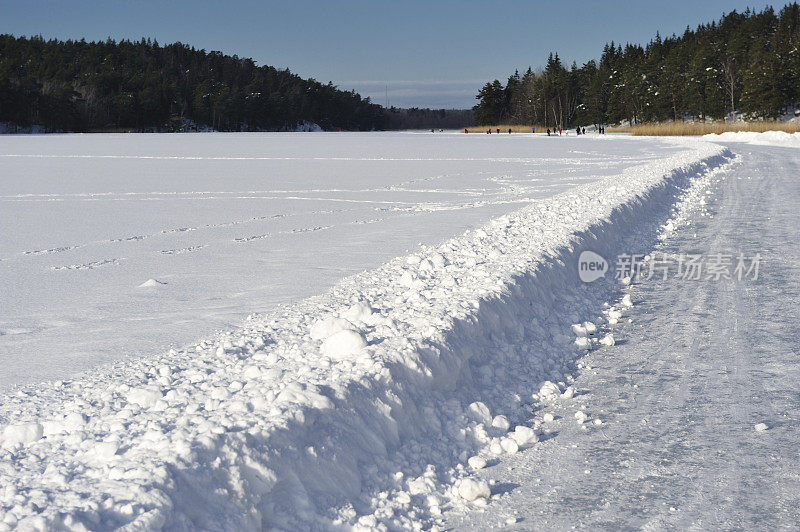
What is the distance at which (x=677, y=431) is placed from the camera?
4227 mm

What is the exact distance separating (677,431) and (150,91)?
445 ft

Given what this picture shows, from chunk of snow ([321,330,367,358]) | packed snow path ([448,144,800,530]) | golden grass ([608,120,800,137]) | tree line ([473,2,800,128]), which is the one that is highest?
tree line ([473,2,800,128])

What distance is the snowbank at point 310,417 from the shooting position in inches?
121

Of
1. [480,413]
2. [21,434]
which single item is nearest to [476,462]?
[480,413]

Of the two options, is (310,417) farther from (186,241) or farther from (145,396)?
(186,241)

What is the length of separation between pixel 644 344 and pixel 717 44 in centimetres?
12461

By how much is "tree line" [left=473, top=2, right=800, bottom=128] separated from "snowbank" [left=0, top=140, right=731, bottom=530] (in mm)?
91259

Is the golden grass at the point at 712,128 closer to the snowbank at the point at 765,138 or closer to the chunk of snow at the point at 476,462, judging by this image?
the snowbank at the point at 765,138

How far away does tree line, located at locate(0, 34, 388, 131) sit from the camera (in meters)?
108

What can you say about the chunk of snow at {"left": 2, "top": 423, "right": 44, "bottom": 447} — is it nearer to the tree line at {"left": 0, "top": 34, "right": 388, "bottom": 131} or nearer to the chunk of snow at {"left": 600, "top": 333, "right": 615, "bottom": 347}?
the chunk of snow at {"left": 600, "top": 333, "right": 615, "bottom": 347}

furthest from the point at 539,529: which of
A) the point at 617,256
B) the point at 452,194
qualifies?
the point at 452,194

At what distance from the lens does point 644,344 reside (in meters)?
5.95

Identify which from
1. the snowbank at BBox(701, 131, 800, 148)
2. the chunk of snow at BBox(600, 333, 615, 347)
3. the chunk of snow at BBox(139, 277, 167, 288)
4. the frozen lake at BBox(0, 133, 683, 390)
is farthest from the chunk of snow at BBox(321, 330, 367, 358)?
the snowbank at BBox(701, 131, 800, 148)

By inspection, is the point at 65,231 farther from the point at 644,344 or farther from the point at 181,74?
the point at 181,74
